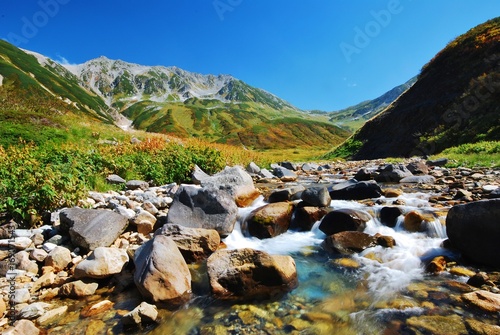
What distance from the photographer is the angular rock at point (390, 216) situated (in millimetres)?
8102

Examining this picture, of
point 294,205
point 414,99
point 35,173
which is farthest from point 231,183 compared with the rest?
point 414,99

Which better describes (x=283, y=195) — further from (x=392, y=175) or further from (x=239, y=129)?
(x=239, y=129)

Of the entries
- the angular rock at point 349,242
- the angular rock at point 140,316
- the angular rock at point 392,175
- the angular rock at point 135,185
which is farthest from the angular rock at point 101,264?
the angular rock at point 392,175

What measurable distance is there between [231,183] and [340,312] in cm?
725

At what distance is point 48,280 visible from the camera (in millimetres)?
5562

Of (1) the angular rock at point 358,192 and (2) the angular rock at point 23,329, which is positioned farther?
(1) the angular rock at point 358,192

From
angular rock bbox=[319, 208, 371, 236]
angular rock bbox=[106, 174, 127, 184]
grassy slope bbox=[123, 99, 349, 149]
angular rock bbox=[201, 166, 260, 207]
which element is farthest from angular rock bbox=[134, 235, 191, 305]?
grassy slope bbox=[123, 99, 349, 149]

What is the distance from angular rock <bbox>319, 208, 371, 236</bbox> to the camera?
25.9ft

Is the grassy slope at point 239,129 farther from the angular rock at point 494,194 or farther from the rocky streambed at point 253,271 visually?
the rocky streambed at point 253,271

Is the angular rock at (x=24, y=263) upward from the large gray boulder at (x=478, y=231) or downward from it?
upward

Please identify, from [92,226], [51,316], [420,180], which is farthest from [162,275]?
[420,180]

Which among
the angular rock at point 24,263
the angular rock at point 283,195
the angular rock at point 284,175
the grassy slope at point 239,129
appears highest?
the grassy slope at point 239,129

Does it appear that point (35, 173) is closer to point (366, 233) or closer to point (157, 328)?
point (157, 328)

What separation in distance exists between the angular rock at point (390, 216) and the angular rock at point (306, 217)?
66.1 inches
